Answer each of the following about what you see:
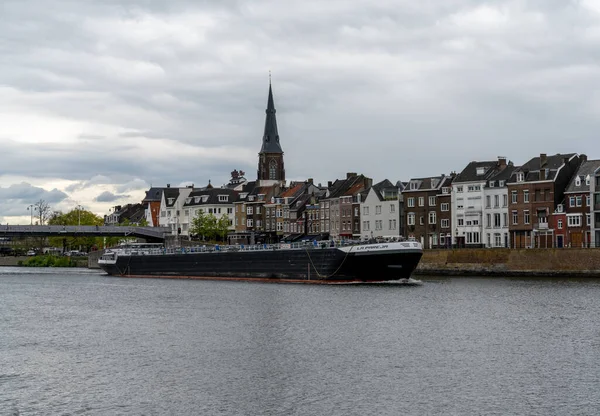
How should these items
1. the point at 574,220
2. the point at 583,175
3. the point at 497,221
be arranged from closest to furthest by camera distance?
1. the point at 574,220
2. the point at 583,175
3. the point at 497,221

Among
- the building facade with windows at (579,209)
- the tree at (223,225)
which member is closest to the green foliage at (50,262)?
the tree at (223,225)

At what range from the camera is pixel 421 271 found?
108m

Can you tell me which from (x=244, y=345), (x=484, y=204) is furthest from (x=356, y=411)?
(x=484, y=204)

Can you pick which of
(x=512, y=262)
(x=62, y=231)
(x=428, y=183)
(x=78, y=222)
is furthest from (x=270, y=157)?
(x=512, y=262)

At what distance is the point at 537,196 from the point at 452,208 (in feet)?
46.9

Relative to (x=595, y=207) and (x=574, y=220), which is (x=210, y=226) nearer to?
(x=574, y=220)

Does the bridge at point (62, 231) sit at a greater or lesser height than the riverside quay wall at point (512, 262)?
greater

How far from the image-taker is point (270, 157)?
18388 cm

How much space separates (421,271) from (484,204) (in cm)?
1423

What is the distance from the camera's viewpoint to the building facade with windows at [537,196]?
106m

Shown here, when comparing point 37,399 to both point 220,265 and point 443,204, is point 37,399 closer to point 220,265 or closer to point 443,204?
point 220,265

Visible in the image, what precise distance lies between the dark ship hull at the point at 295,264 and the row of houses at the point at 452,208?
46.8ft

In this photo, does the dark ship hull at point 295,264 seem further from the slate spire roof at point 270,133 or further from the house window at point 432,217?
the slate spire roof at point 270,133

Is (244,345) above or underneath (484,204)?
underneath
